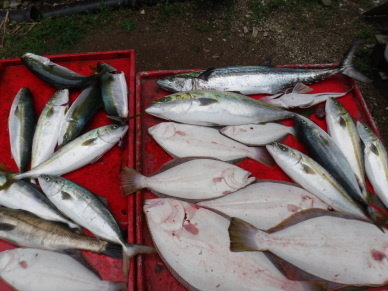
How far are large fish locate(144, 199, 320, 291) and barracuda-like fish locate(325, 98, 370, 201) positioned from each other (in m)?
1.13

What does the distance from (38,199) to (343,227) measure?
7.24 ft

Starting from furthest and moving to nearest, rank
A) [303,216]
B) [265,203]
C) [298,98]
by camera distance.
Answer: [298,98] → [265,203] → [303,216]

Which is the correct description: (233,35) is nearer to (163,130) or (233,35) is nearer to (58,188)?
(163,130)

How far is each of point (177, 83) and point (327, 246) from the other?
1.90 metres

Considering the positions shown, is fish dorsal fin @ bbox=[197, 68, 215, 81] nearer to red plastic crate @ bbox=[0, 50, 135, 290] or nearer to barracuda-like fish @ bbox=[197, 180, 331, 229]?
red plastic crate @ bbox=[0, 50, 135, 290]

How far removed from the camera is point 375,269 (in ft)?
6.17

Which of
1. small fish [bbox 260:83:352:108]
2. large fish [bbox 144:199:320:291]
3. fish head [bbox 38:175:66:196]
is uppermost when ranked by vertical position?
small fish [bbox 260:83:352:108]

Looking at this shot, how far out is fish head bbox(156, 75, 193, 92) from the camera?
291 centimetres

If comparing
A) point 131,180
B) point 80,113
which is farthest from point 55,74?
point 131,180

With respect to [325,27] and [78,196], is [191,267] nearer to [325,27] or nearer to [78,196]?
[78,196]

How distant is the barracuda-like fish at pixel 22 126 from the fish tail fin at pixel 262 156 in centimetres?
191

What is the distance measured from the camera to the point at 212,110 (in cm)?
267

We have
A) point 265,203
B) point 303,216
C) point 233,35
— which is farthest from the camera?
point 233,35

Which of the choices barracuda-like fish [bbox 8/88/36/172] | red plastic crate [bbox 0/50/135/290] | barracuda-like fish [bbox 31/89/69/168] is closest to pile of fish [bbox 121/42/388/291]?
red plastic crate [bbox 0/50/135/290]
